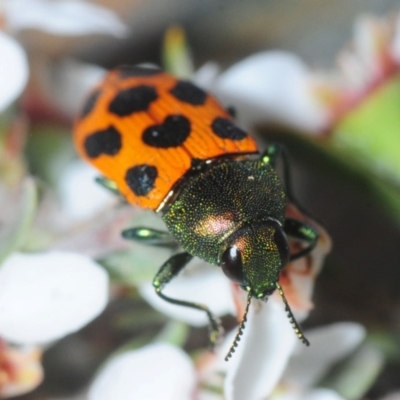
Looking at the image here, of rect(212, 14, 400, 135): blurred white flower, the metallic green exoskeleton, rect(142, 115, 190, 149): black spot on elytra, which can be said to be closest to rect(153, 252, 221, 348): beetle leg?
the metallic green exoskeleton

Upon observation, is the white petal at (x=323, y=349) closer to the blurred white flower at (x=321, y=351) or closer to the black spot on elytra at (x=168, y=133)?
the blurred white flower at (x=321, y=351)

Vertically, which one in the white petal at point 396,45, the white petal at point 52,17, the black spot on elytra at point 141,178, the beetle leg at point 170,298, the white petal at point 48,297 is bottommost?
the white petal at point 48,297

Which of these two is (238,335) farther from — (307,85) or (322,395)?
(307,85)

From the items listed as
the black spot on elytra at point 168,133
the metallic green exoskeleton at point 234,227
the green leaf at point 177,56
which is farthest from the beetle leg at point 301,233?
the green leaf at point 177,56

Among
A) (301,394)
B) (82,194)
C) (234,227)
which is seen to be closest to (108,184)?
(82,194)

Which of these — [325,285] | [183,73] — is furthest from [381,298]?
[183,73]
